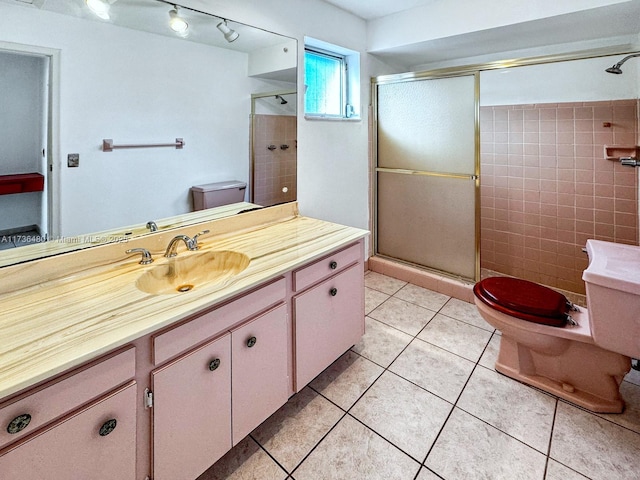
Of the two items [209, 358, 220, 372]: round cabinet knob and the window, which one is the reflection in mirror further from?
[209, 358, 220, 372]: round cabinet knob

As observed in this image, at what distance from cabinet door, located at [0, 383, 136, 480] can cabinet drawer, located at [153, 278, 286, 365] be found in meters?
0.13

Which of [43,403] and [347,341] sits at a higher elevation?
[43,403]

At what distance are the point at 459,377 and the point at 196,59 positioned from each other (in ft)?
6.91

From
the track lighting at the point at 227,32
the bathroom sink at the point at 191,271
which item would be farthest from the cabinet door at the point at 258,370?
the track lighting at the point at 227,32

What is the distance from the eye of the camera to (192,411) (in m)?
1.10

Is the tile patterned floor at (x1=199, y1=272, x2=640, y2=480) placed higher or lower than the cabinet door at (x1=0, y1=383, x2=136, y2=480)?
lower

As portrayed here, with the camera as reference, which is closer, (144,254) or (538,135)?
(144,254)

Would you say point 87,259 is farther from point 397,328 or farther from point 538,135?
point 538,135

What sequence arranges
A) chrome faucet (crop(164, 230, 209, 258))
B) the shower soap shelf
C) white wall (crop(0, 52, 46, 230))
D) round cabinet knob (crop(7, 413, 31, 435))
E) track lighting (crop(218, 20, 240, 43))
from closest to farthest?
round cabinet knob (crop(7, 413, 31, 435)) → white wall (crop(0, 52, 46, 230)) → chrome faucet (crop(164, 230, 209, 258)) → track lighting (crop(218, 20, 240, 43)) → the shower soap shelf

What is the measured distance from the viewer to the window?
2547 mm

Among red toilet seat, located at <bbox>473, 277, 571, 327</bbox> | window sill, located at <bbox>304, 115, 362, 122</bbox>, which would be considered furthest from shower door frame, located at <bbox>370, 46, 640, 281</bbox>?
red toilet seat, located at <bbox>473, 277, 571, 327</bbox>

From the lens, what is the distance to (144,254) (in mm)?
1430

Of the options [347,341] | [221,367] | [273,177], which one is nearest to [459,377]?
[347,341]

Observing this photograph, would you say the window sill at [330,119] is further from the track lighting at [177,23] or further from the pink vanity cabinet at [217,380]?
the pink vanity cabinet at [217,380]
